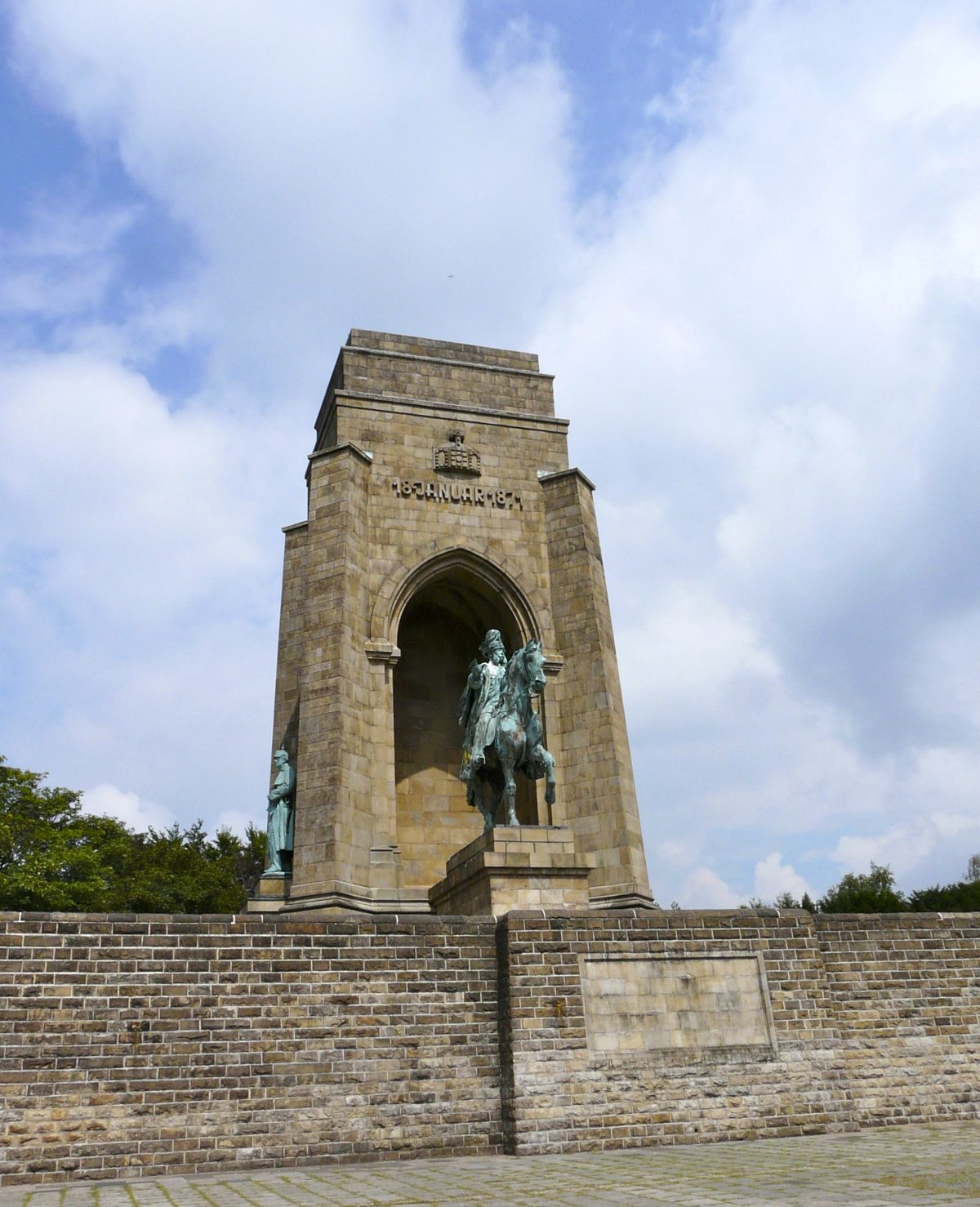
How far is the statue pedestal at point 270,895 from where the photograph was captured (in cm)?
1603

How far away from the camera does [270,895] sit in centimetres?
1634

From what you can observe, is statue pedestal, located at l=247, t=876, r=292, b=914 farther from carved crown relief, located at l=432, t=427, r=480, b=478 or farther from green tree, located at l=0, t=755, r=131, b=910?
green tree, located at l=0, t=755, r=131, b=910

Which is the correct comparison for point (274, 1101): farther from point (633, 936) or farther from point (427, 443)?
point (427, 443)

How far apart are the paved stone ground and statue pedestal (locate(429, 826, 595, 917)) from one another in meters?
3.57

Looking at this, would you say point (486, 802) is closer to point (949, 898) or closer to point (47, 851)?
point (47, 851)

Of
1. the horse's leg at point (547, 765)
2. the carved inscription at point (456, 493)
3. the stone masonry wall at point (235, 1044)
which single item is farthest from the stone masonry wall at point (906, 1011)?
the carved inscription at point (456, 493)

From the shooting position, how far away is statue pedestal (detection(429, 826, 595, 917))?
12.8 m

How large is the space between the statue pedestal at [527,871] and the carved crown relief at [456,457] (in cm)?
807

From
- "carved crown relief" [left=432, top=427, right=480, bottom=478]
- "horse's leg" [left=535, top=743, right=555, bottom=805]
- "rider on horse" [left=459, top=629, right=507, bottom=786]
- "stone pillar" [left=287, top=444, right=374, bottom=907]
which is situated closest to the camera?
"horse's leg" [left=535, top=743, right=555, bottom=805]

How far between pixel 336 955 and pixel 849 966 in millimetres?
5820

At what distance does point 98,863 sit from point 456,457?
57.6 feet

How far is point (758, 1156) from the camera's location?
854 cm

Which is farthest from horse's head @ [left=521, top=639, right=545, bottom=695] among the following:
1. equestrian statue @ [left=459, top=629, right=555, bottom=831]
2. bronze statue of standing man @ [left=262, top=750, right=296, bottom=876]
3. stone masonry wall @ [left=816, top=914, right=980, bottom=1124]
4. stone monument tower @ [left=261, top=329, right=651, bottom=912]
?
bronze statue of standing man @ [left=262, top=750, right=296, bottom=876]

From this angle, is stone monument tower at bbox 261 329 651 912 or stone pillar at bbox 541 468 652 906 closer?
stone monument tower at bbox 261 329 651 912
